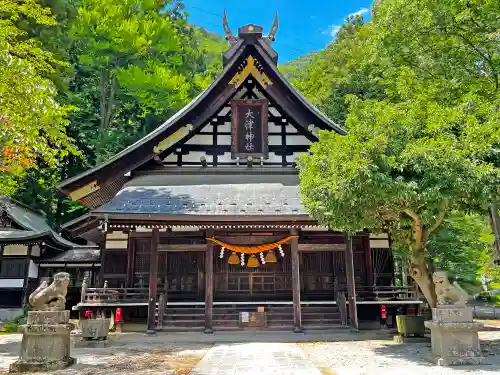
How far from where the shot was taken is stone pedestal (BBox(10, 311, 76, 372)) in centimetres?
735

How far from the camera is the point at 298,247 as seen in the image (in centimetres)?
1309

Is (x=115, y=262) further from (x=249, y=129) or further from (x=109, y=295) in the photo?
(x=249, y=129)

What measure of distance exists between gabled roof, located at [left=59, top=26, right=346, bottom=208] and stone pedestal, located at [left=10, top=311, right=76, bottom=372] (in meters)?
7.14

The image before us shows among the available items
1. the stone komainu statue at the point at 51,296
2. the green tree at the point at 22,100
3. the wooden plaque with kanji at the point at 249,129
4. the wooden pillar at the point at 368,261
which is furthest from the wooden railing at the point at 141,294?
the wooden plaque with kanji at the point at 249,129

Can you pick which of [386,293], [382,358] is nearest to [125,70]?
[386,293]

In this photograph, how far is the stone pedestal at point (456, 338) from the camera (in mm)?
7336

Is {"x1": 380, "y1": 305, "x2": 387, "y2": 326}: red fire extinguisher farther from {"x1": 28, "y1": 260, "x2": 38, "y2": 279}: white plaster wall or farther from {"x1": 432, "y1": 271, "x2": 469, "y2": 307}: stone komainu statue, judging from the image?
{"x1": 28, "y1": 260, "x2": 38, "y2": 279}: white plaster wall

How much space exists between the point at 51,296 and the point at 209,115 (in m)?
8.92

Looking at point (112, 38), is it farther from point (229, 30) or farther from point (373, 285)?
point (373, 285)

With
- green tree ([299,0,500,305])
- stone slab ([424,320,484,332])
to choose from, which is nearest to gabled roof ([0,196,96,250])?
green tree ([299,0,500,305])

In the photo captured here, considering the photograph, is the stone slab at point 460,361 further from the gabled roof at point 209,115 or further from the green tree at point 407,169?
the gabled roof at point 209,115

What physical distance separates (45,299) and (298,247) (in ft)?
25.1

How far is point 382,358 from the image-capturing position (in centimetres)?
820

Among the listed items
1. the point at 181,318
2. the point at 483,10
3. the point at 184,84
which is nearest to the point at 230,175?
the point at 181,318
